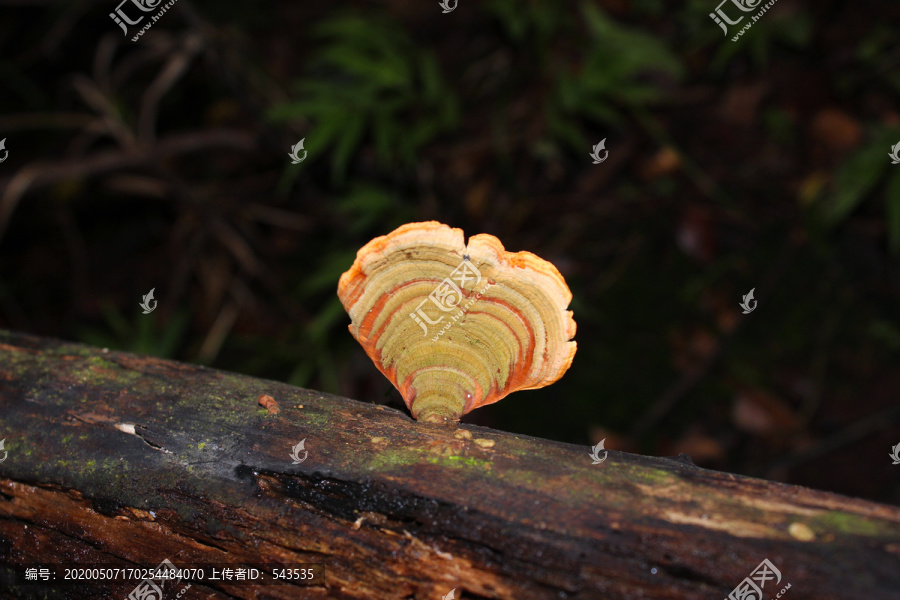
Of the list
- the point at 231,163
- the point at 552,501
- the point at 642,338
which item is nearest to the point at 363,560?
the point at 552,501

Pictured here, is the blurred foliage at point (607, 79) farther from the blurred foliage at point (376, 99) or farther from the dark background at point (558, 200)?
the blurred foliage at point (376, 99)

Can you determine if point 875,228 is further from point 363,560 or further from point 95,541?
point 95,541

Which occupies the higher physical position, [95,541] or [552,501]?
[552,501]

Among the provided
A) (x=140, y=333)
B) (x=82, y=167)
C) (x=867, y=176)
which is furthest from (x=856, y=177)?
(x=140, y=333)

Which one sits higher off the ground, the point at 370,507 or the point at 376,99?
the point at 376,99
